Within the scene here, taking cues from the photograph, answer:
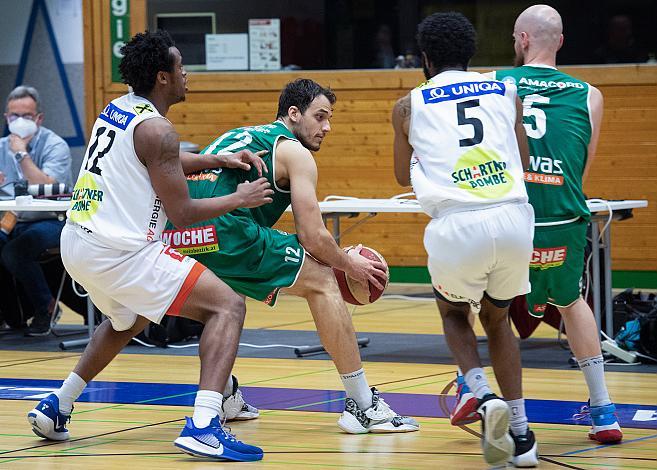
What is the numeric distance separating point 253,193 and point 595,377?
4.85 ft

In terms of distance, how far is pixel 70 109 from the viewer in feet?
40.8

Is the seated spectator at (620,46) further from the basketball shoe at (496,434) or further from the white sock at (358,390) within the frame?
the basketball shoe at (496,434)

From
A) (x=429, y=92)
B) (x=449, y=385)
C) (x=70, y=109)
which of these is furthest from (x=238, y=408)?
(x=70, y=109)

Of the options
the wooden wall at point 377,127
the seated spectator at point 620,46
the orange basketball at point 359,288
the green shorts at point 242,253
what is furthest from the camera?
the seated spectator at point 620,46

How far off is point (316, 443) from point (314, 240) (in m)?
0.81

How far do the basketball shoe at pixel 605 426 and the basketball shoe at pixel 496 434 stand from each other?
2.73 feet

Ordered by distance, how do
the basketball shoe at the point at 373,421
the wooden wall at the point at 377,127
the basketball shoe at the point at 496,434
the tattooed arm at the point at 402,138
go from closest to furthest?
the basketball shoe at the point at 496,434, the tattooed arm at the point at 402,138, the basketball shoe at the point at 373,421, the wooden wall at the point at 377,127

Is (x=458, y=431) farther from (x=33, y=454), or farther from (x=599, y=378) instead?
(x=33, y=454)

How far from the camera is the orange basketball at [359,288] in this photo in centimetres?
498

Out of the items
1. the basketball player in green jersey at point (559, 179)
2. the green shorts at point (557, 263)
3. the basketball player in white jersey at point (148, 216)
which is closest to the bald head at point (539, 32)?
the basketball player in green jersey at point (559, 179)

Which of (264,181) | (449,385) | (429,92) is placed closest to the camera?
(429,92)

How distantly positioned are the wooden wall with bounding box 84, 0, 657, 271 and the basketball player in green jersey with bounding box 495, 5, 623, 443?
19.2 ft

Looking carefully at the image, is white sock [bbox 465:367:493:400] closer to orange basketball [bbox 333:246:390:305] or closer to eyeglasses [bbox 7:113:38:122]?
orange basketball [bbox 333:246:390:305]

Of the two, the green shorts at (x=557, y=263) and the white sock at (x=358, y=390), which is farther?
the white sock at (x=358, y=390)
